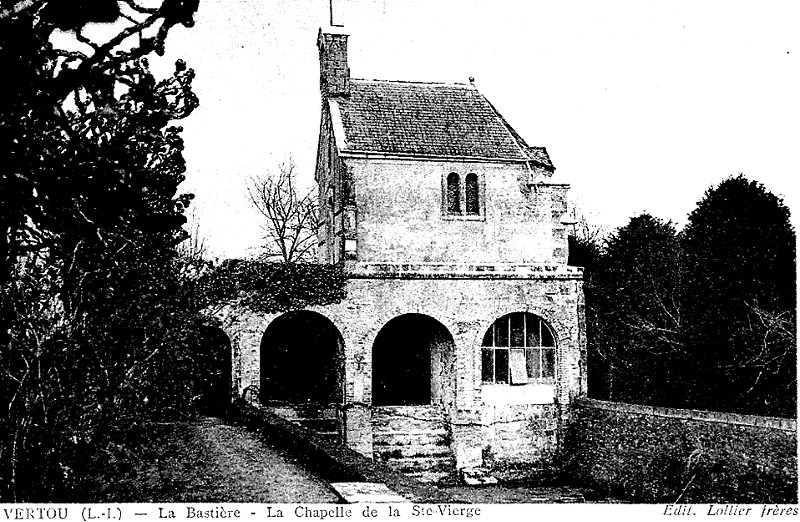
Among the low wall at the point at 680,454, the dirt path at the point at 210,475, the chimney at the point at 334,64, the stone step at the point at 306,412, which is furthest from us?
the chimney at the point at 334,64

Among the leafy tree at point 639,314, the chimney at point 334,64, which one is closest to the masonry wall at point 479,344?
the leafy tree at point 639,314

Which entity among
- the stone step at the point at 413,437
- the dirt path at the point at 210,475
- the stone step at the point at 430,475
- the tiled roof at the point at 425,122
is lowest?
the stone step at the point at 430,475

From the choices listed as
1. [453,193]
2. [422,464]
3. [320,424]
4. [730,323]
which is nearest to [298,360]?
[320,424]

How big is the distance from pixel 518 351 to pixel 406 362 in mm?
3549

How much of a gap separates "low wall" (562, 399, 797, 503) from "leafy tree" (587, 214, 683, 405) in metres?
2.47

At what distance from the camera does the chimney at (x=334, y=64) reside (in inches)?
1080

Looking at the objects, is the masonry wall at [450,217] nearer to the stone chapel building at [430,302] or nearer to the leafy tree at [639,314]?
the stone chapel building at [430,302]

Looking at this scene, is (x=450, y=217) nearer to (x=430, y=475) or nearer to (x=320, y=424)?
(x=320, y=424)

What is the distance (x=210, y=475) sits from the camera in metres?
10.4

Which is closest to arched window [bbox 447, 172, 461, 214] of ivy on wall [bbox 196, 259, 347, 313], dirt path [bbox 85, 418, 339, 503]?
ivy on wall [bbox 196, 259, 347, 313]

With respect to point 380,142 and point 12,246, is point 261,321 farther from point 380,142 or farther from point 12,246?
point 12,246

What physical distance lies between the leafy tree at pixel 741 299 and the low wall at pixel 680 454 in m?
2.38

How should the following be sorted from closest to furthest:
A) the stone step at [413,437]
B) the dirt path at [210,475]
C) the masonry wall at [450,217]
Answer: the dirt path at [210,475] → the stone step at [413,437] → the masonry wall at [450,217]

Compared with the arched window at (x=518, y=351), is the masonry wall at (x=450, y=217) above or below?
above
